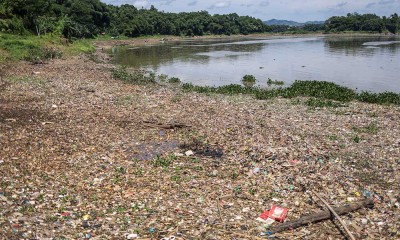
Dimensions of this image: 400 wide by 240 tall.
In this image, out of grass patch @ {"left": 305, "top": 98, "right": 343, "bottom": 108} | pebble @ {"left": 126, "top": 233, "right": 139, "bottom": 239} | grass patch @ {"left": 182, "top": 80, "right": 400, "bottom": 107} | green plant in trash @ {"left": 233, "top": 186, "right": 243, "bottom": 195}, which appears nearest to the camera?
pebble @ {"left": 126, "top": 233, "right": 139, "bottom": 239}

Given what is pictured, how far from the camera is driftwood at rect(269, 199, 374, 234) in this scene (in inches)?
317

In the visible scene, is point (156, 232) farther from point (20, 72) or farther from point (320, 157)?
point (20, 72)

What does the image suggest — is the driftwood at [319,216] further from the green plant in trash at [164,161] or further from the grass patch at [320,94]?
the grass patch at [320,94]

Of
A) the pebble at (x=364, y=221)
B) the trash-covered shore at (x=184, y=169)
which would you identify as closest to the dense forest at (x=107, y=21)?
the trash-covered shore at (x=184, y=169)

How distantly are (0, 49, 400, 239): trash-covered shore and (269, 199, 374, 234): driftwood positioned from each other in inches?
5.1

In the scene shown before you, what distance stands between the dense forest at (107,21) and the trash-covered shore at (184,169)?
4428 cm

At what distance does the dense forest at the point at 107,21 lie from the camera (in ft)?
195

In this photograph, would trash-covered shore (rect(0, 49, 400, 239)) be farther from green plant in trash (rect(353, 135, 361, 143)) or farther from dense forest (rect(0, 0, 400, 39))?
dense forest (rect(0, 0, 400, 39))

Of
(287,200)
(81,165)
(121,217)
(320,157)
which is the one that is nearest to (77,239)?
(121,217)

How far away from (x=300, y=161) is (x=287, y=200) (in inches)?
110

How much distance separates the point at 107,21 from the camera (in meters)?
118

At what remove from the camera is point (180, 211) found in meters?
8.75

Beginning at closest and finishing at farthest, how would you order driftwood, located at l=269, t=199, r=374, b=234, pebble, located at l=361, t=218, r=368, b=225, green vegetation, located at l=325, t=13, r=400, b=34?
1. driftwood, located at l=269, t=199, r=374, b=234
2. pebble, located at l=361, t=218, r=368, b=225
3. green vegetation, located at l=325, t=13, r=400, b=34

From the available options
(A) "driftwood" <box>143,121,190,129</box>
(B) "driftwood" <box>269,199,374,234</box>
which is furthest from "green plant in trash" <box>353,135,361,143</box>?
(A) "driftwood" <box>143,121,190,129</box>
